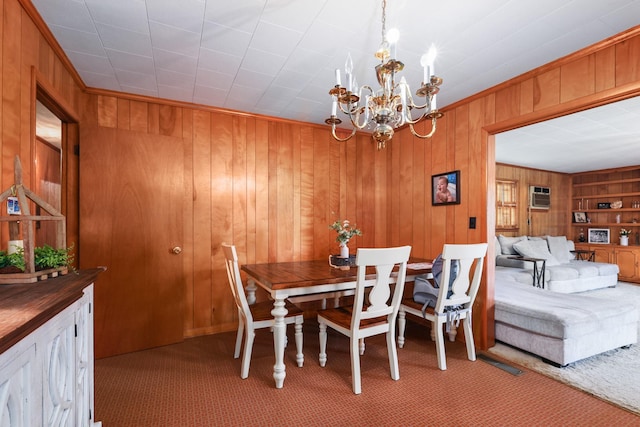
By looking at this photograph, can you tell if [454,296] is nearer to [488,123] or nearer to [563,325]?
[563,325]

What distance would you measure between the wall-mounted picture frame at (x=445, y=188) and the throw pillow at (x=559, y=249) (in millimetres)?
3851

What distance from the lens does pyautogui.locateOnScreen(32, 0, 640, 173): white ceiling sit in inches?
66.7

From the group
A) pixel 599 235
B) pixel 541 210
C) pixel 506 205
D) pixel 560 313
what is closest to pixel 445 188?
pixel 560 313

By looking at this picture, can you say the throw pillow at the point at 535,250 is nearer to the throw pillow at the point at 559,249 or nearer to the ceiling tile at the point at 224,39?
the throw pillow at the point at 559,249

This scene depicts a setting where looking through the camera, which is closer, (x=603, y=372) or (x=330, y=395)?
(x=330, y=395)

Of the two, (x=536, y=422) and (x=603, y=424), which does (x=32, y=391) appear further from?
(x=603, y=424)

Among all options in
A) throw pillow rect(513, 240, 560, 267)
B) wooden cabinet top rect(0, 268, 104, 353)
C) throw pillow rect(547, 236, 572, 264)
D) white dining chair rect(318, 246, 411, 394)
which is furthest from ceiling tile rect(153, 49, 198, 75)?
throw pillow rect(547, 236, 572, 264)

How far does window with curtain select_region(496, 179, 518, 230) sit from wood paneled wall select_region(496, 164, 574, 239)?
0.14 meters

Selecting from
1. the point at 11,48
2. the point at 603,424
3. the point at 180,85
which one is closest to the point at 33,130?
the point at 11,48

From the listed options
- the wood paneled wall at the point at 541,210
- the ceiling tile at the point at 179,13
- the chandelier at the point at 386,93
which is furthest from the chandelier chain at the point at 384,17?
the wood paneled wall at the point at 541,210

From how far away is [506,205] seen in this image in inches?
234

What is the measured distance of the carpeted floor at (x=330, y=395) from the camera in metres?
1.83

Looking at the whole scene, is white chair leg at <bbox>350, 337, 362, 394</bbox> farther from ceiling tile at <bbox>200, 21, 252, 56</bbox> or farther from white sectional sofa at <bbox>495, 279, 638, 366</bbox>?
ceiling tile at <bbox>200, 21, 252, 56</bbox>

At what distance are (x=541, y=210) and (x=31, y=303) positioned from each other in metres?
8.10
